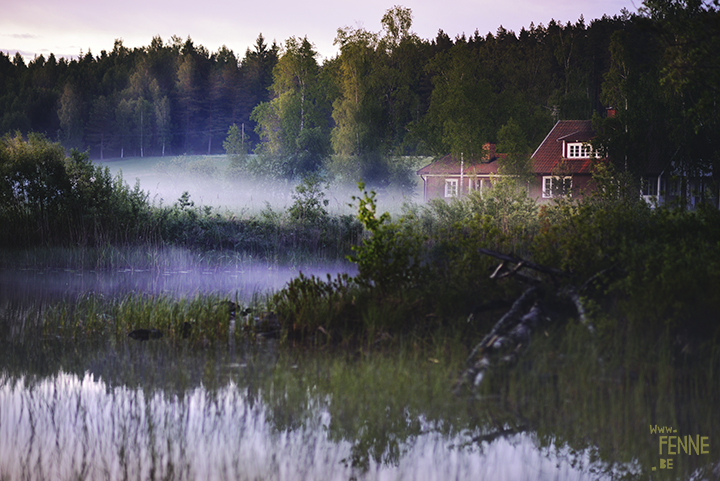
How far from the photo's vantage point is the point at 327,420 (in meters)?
5.18

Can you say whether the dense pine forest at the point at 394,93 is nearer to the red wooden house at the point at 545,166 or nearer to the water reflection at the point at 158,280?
the red wooden house at the point at 545,166

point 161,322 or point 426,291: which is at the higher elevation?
point 426,291

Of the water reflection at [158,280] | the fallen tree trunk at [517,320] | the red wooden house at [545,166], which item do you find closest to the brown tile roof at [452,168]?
the red wooden house at [545,166]

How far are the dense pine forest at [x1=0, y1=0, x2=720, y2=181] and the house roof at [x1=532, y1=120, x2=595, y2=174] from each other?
2.82 metres

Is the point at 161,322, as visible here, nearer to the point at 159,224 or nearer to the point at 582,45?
the point at 159,224

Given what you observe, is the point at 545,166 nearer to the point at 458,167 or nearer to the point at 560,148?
the point at 560,148

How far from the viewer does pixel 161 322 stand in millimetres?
8703

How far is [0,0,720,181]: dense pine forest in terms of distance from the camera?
2527 centimetres

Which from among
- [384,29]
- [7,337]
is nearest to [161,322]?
[7,337]

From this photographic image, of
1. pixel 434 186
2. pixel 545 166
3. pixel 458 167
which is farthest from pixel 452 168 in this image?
pixel 545 166

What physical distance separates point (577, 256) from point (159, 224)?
44.5 feet

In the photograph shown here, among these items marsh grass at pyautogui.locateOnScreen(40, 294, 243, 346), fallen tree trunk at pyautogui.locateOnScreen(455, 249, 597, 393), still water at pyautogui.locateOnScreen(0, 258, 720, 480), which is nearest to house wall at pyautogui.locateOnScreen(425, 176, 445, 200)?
marsh grass at pyautogui.locateOnScreen(40, 294, 243, 346)

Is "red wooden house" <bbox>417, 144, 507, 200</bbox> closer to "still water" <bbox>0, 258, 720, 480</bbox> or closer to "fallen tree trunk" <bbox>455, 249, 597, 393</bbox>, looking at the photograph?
"fallen tree trunk" <bbox>455, 249, 597, 393</bbox>

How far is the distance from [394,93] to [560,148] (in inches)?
474
